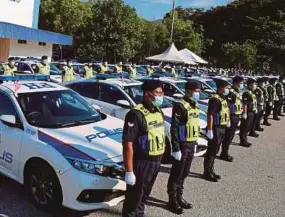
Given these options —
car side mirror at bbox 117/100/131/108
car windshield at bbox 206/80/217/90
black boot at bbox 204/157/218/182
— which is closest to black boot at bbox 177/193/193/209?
black boot at bbox 204/157/218/182

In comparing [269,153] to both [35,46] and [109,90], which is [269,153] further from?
[35,46]

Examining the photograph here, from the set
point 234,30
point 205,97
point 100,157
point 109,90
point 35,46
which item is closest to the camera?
point 100,157

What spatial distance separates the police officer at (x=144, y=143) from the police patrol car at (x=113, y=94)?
3.70m

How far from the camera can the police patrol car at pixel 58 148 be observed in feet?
14.8

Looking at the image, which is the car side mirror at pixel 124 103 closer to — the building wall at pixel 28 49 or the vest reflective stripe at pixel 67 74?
the vest reflective stripe at pixel 67 74

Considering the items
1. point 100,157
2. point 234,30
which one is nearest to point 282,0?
point 234,30

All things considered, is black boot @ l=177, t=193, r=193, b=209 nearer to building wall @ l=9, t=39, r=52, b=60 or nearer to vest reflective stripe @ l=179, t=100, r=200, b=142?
vest reflective stripe @ l=179, t=100, r=200, b=142

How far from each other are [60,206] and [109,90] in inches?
173

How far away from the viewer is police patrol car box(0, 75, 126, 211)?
452 centimetres

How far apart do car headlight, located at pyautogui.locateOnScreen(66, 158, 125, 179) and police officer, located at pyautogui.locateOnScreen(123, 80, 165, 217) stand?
1.41 ft

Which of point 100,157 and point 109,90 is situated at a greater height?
point 109,90

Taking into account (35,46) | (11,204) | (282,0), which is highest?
(282,0)

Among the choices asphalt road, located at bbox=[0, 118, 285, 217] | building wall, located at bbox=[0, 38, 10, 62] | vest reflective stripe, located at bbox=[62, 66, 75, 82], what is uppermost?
building wall, located at bbox=[0, 38, 10, 62]

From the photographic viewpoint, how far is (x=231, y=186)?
21.4ft
